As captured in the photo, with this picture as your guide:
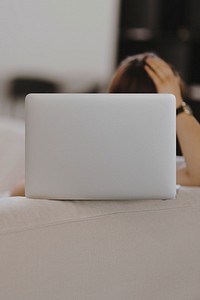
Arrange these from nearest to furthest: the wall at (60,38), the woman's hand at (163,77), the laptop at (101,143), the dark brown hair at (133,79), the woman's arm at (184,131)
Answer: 1. the laptop at (101,143)
2. the woman's arm at (184,131)
3. the woman's hand at (163,77)
4. the dark brown hair at (133,79)
5. the wall at (60,38)

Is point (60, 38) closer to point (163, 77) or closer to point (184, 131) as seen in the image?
point (163, 77)

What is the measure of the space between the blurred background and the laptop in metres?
3.20

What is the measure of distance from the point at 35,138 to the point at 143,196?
0.25 meters

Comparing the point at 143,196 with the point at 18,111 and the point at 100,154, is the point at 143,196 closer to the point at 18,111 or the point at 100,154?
the point at 100,154

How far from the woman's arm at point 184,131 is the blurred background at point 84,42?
2.77 meters

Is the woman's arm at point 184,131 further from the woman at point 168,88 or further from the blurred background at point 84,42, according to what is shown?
the blurred background at point 84,42

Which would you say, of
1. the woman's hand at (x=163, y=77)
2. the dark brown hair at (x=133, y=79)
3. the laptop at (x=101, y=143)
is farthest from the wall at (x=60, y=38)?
the laptop at (x=101, y=143)

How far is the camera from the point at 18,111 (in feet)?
15.9

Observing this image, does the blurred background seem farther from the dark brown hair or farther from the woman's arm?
the woman's arm

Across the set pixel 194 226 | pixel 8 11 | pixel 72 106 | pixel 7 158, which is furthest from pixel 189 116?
pixel 8 11

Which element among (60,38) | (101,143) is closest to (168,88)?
(101,143)

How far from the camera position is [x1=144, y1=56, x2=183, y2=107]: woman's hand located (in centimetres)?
172

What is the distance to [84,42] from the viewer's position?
4918 mm

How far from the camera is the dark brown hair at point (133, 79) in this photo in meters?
1.88
